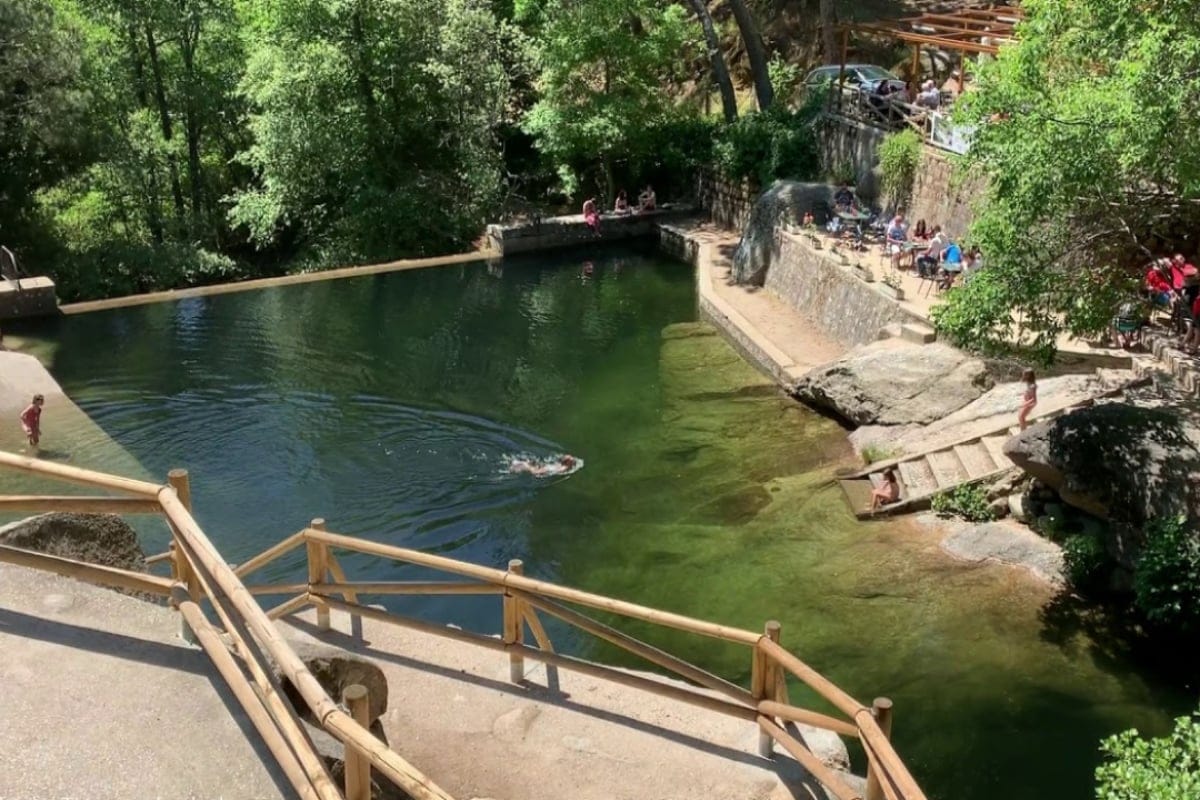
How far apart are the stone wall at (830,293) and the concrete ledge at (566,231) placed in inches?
312

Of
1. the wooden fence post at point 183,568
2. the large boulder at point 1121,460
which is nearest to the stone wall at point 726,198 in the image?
the large boulder at point 1121,460

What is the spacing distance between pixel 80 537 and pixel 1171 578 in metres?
10.7

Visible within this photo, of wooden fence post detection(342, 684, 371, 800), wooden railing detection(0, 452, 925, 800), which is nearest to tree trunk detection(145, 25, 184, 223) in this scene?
wooden railing detection(0, 452, 925, 800)

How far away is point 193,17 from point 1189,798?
34.0 m

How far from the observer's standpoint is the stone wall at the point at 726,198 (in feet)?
106

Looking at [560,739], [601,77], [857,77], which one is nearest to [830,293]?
[857,77]

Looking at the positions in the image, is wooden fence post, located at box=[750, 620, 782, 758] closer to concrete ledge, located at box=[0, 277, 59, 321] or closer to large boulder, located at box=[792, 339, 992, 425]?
large boulder, located at box=[792, 339, 992, 425]

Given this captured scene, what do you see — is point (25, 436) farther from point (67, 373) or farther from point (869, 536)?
point (869, 536)

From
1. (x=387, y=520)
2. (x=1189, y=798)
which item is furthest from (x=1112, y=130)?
(x=387, y=520)

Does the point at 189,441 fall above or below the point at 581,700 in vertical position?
below

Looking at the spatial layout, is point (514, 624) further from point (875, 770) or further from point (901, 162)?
point (901, 162)

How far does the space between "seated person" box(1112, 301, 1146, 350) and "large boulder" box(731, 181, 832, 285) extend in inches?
426

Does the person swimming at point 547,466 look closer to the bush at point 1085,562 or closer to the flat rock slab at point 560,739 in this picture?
the bush at point 1085,562

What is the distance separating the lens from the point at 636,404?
20.8 metres
